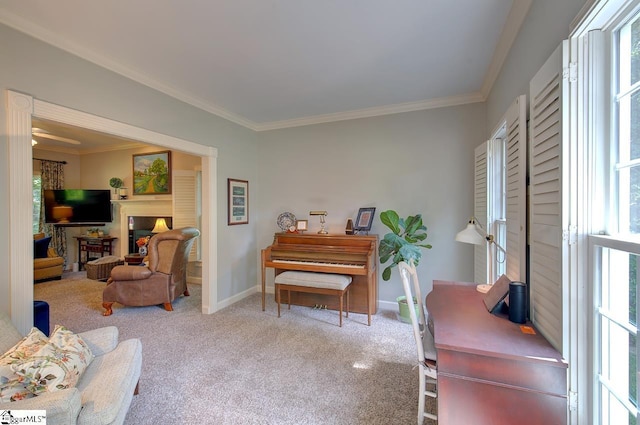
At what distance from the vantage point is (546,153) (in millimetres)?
1189

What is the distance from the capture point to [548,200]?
3.85 ft

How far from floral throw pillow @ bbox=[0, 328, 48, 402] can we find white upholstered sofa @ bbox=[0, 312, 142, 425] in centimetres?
19

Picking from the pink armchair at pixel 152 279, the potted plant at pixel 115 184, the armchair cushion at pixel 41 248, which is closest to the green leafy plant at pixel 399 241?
the pink armchair at pixel 152 279

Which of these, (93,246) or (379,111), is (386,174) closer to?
(379,111)

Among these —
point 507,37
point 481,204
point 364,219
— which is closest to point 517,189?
point 481,204

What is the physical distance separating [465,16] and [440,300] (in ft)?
6.38

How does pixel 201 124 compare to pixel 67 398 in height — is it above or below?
above

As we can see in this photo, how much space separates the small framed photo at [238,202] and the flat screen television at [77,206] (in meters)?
3.74

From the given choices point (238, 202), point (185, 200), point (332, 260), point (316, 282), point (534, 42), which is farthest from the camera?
point (185, 200)

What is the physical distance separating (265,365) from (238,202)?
235 cm

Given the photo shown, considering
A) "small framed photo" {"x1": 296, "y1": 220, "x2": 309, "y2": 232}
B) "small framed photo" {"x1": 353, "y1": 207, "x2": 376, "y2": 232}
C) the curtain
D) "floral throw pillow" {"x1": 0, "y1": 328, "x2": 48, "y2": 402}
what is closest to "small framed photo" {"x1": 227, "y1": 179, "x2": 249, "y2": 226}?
"small framed photo" {"x1": 296, "y1": 220, "x2": 309, "y2": 232}

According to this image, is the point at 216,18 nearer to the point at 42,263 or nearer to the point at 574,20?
the point at 574,20

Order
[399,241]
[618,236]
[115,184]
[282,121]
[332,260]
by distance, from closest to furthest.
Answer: [618,236] < [399,241] < [332,260] < [282,121] < [115,184]

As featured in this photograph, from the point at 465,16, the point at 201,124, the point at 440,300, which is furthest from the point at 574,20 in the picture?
the point at 201,124
